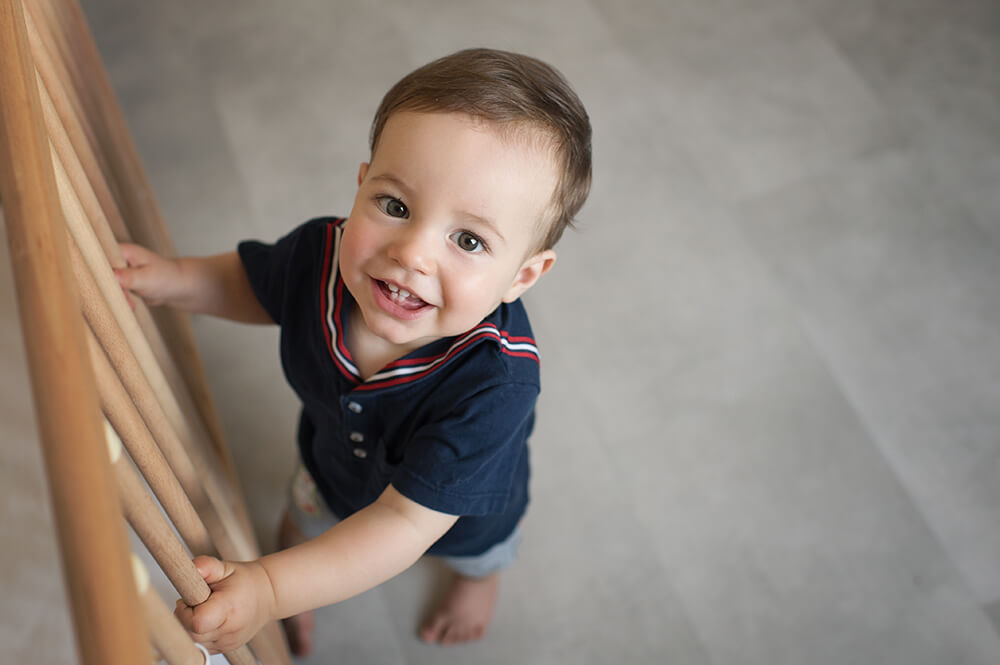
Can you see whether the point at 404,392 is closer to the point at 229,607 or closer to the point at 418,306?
the point at 418,306

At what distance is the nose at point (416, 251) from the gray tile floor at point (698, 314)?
633 millimetres

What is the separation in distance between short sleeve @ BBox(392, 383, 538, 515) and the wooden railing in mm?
169

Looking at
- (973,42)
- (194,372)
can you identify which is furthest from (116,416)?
(973,42)

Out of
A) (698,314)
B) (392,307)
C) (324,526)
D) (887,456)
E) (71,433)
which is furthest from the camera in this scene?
(698,314)

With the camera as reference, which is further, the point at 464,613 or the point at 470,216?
the point at 464,613

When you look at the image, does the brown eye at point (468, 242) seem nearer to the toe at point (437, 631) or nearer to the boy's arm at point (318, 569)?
the boy's arm at point (318, 569)

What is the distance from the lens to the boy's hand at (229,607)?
54cm

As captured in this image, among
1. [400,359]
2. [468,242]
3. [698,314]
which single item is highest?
[468,242]

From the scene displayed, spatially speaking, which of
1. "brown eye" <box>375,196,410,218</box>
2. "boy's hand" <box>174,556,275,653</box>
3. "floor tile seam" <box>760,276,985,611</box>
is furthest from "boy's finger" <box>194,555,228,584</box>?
"floor tile seam" <box>760,276,985,611</box>

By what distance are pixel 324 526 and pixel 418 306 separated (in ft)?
1.53

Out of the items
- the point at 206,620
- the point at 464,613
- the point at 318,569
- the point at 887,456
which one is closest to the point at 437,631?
the point at 464,613

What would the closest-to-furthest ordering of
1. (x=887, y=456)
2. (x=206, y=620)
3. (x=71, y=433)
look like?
(x=71, y=433) → (x=206, y=620) → (x=887, y=456)

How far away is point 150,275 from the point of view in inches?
31.3

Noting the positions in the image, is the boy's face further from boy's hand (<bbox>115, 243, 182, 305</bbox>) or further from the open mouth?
boy's hand (<bbox>115, 243, 182, 305</bbox>)
